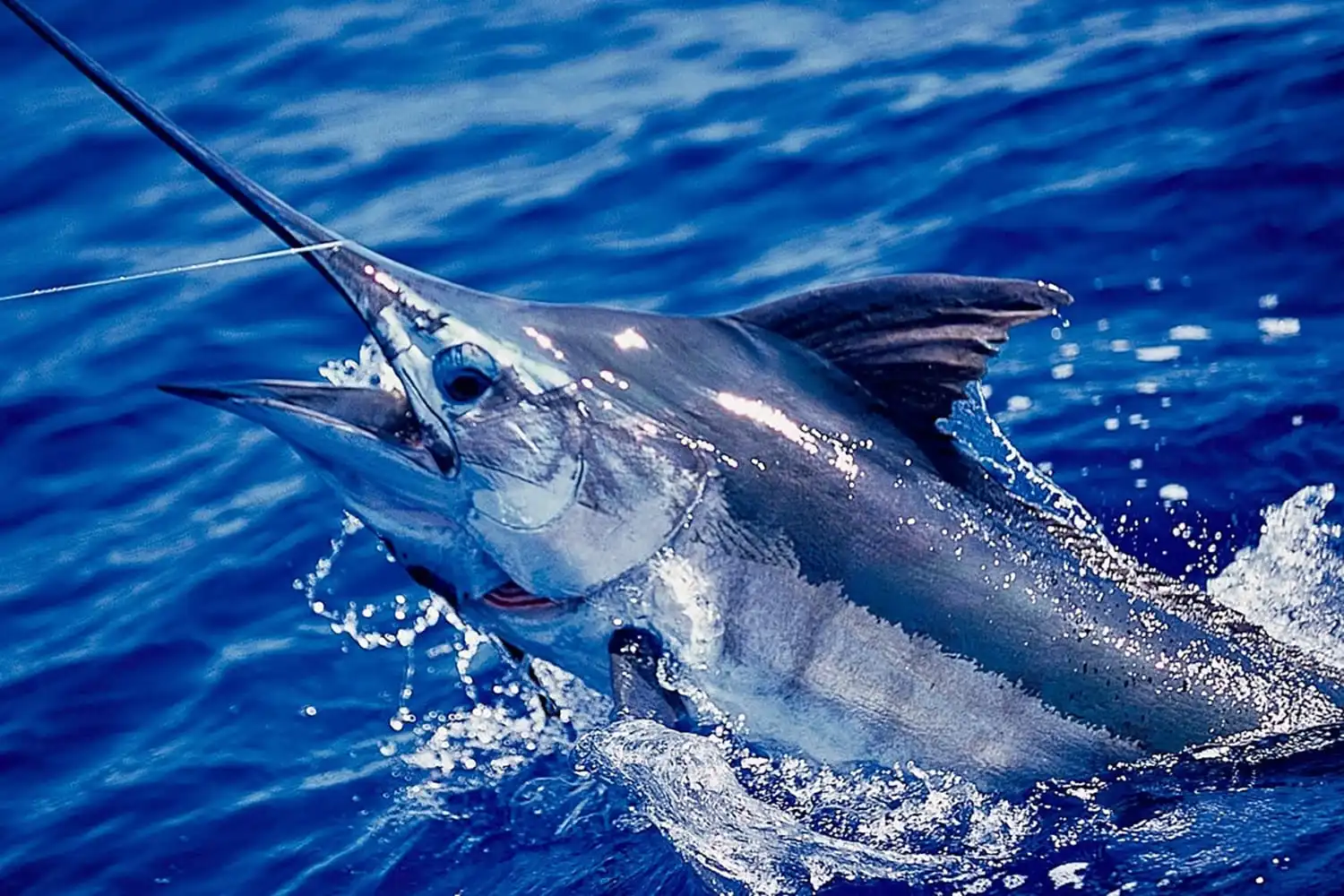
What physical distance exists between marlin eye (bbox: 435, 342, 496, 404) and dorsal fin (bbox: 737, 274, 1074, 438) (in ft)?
2.21

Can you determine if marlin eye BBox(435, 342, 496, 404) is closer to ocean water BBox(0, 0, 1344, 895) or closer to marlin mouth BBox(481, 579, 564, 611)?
marlin mouth BBox(481, 579, 564, 611)

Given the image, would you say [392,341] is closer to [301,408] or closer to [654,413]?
[301,408]

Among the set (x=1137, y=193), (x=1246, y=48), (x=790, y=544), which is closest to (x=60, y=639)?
(x=790, y=544)

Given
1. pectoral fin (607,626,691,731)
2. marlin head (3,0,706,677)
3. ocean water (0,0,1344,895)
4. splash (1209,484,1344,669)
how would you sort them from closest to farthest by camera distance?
marlin head (3,0,706,677) < pectoral fin (607,626,691,731) < ocean water (0,0,1344,895) < splash (1209,484,1344,669)

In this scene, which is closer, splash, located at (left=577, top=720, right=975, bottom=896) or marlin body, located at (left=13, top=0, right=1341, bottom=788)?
marlin body, located at (left=13, top=0, right=1341, bottom=788)

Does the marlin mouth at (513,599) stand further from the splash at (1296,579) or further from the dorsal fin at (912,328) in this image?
the splash at (1296,579)

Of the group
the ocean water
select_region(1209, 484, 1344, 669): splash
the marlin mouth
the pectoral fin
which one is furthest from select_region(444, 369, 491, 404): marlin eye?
select_region(1209, 484, 1344, 669): splash

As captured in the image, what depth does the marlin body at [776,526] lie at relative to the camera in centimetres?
380

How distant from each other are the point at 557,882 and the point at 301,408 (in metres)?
1.56

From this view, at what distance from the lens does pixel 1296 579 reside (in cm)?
530

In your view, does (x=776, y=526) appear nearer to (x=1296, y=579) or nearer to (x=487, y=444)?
(x=487, y=444)

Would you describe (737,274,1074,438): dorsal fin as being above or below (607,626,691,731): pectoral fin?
above

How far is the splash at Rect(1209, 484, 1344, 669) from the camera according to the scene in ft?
16.5

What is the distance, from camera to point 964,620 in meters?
3.95
